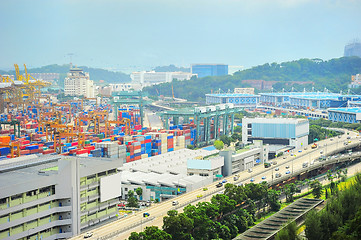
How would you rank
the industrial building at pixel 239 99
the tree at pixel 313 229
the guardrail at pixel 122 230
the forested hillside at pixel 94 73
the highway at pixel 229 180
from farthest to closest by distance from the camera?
the forested hillside at pixel 94 73, the industrial building at pixel 239 99, the highway at pixel 229 180, the tree at pixel 313 229, the guardrail at pixel 122 230

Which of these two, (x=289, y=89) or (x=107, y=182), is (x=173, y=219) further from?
(x=289, y=89)

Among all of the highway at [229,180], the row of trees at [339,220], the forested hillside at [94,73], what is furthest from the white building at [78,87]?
the row of trees at [339,220]

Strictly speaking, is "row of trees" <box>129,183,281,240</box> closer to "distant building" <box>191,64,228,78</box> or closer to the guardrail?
the guardrail

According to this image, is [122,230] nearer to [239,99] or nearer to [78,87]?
[239,99]

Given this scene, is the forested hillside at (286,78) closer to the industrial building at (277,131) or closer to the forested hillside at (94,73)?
the forested hillside at (94,73)

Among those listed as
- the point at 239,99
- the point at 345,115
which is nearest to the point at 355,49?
the point at 239,99

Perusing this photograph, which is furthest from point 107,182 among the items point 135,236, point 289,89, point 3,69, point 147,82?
point 3,69

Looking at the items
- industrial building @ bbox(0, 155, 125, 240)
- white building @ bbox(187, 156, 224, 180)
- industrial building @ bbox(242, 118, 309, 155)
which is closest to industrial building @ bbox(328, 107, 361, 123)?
industrial building @ bbox(242, 118, 309, 155)
